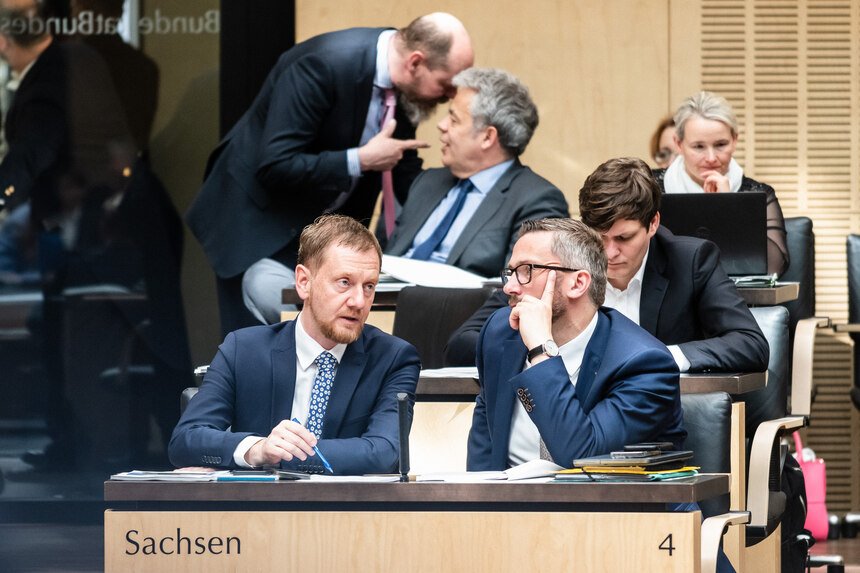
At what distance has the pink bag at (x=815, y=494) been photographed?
5789 millimetres

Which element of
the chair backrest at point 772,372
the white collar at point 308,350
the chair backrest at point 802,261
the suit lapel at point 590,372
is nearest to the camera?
the suit lapel at point 590,372

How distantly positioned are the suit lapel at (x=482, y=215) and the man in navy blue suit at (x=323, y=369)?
55.4 inches

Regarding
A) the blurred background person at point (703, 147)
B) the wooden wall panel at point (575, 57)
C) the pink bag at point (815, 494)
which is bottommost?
the pink bag at point (815, 494)

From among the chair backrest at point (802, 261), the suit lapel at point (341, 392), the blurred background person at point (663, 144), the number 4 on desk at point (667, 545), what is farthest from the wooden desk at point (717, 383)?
the blurred background person at point (663, 144)

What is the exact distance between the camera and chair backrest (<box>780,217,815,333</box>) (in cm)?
541

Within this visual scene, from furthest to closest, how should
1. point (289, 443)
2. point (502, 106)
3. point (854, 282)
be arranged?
point (854, 282) → point (502, 106) → point (289, 443)

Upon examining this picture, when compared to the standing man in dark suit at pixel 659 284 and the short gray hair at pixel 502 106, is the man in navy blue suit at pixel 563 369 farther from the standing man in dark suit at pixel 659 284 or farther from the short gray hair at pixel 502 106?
the short gray hair at pixel 502 106

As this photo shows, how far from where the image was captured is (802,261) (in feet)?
17.8

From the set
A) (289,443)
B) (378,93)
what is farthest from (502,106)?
(289,443)

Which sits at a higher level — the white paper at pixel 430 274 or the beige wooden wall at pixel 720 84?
the beige wooden wall at pixel 720 84

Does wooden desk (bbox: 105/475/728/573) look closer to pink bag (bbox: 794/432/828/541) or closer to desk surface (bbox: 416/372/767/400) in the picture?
desk surface (bbox: 416/372/767/400)

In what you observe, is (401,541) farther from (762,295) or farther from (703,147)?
(703,147)

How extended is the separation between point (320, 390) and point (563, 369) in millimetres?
628

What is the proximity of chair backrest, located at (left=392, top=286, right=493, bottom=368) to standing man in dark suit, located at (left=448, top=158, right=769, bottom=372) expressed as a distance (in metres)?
0.17
